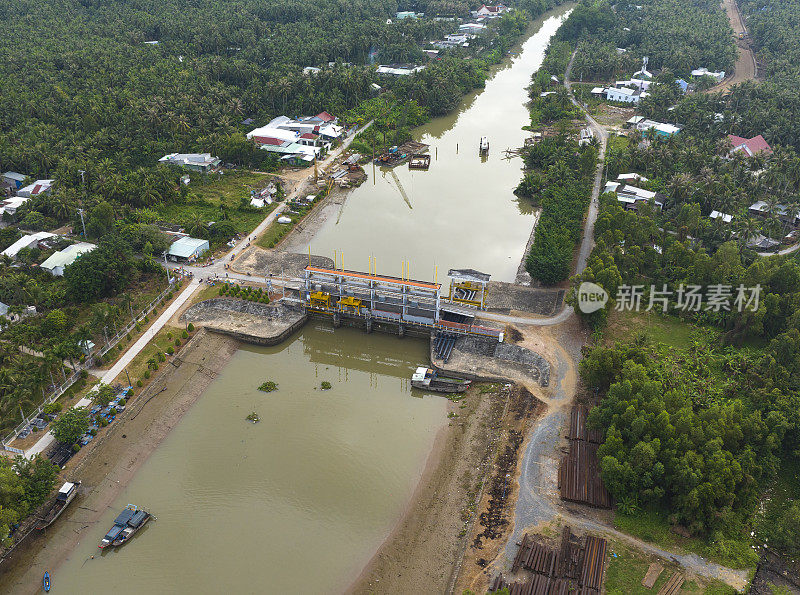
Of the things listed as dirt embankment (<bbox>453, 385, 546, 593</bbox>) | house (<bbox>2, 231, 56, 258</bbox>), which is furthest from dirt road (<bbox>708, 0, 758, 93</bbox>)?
house (<bbox>2, 231, 56, 258</bbox>)

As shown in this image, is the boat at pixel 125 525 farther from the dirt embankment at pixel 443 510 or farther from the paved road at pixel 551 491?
the paved road at pixel 551 491

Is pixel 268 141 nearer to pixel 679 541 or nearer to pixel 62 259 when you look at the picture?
pixel 62 259

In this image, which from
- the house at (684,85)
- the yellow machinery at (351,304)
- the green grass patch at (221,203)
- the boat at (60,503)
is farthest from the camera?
the house at (684,85)

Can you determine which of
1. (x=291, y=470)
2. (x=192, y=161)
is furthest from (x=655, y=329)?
(x=192, y=161)

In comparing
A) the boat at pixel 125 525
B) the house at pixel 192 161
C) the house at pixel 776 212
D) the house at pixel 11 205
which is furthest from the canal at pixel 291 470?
the house at pixel 11 205

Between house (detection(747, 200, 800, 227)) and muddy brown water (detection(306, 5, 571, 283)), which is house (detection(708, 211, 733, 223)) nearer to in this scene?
house (detection(747, 200, 800, 227))

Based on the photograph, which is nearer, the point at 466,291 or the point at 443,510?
the point at 443,510

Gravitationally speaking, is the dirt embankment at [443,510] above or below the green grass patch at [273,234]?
below

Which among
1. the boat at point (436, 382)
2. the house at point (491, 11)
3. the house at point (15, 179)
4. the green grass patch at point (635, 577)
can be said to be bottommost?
the boat at point (436, 382)
